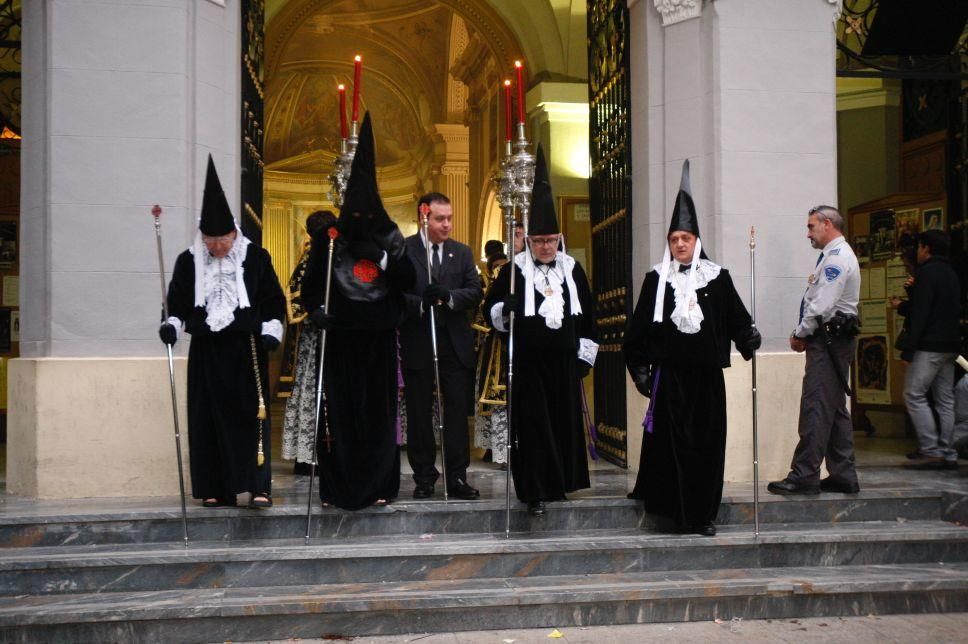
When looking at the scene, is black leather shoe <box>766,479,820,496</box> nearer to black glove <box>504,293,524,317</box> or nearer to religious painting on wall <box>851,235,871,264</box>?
black glove <box>504,293,524,317</box>

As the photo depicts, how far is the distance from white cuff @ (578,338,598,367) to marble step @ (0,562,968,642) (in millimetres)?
1320

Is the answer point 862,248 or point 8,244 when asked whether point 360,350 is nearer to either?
point 8,244

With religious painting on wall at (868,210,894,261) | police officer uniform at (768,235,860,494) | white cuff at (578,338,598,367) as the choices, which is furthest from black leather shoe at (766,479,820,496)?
religious painting on wall at (868,210,894,261)

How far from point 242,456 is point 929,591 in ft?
12.6

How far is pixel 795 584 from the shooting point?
18.3ft

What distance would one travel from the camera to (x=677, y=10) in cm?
758

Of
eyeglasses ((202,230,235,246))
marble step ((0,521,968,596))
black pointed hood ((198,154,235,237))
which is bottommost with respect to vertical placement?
marble step ((0,521,968,596))

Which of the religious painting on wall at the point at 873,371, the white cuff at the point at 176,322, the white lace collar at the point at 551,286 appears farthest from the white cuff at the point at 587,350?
the religious painting on wall at the point at 873,371

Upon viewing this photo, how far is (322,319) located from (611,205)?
334cm

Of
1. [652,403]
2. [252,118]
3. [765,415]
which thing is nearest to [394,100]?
[252,118]

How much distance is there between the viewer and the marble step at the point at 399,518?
234 inches

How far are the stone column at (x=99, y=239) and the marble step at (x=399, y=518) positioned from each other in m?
0.58

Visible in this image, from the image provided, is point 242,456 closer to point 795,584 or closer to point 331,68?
point 795,584

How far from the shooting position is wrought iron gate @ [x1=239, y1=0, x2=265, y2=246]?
25.1ft
